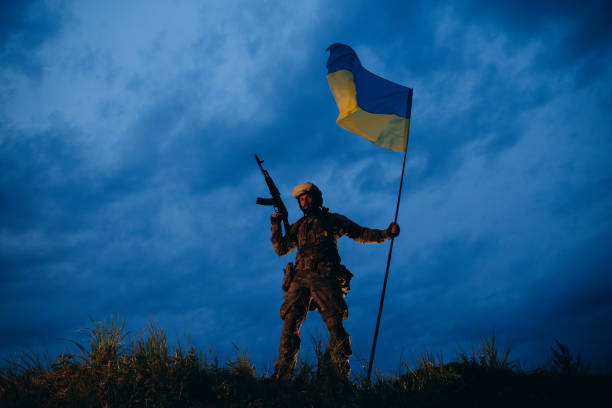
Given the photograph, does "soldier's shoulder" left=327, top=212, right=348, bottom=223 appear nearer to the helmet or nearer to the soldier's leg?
the helmet

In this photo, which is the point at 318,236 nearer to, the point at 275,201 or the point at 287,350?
→ the point at 275,201

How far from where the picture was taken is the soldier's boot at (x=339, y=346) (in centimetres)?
482

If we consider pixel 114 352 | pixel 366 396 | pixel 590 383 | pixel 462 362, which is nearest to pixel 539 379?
pixel 590 383

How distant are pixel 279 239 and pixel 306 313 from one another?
1.31 metres

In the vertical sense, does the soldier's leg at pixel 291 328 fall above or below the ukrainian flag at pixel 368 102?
below

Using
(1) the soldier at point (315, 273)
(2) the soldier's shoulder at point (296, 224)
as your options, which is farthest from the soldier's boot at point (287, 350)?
(2) the soldier's shoulder at point (296, 224)

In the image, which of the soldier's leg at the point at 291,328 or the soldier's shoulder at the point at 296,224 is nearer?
the soldier's leg at the point at 291,328

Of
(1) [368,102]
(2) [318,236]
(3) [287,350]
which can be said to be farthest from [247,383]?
(1) [368,102]

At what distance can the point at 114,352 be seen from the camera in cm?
487

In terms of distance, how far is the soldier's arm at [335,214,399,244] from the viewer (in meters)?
5.80

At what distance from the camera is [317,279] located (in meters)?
5.50

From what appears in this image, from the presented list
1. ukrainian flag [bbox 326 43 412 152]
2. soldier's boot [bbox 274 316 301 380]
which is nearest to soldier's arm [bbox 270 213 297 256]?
soldier's boot [bbox 274 316 301 380]

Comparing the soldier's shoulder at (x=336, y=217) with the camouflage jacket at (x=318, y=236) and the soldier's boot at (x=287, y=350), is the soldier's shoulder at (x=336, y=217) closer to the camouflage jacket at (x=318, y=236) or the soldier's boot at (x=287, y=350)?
the camouflage jacket at (x=318, y=236)

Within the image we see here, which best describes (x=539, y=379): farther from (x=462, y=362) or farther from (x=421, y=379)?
(x=421, y=379)
